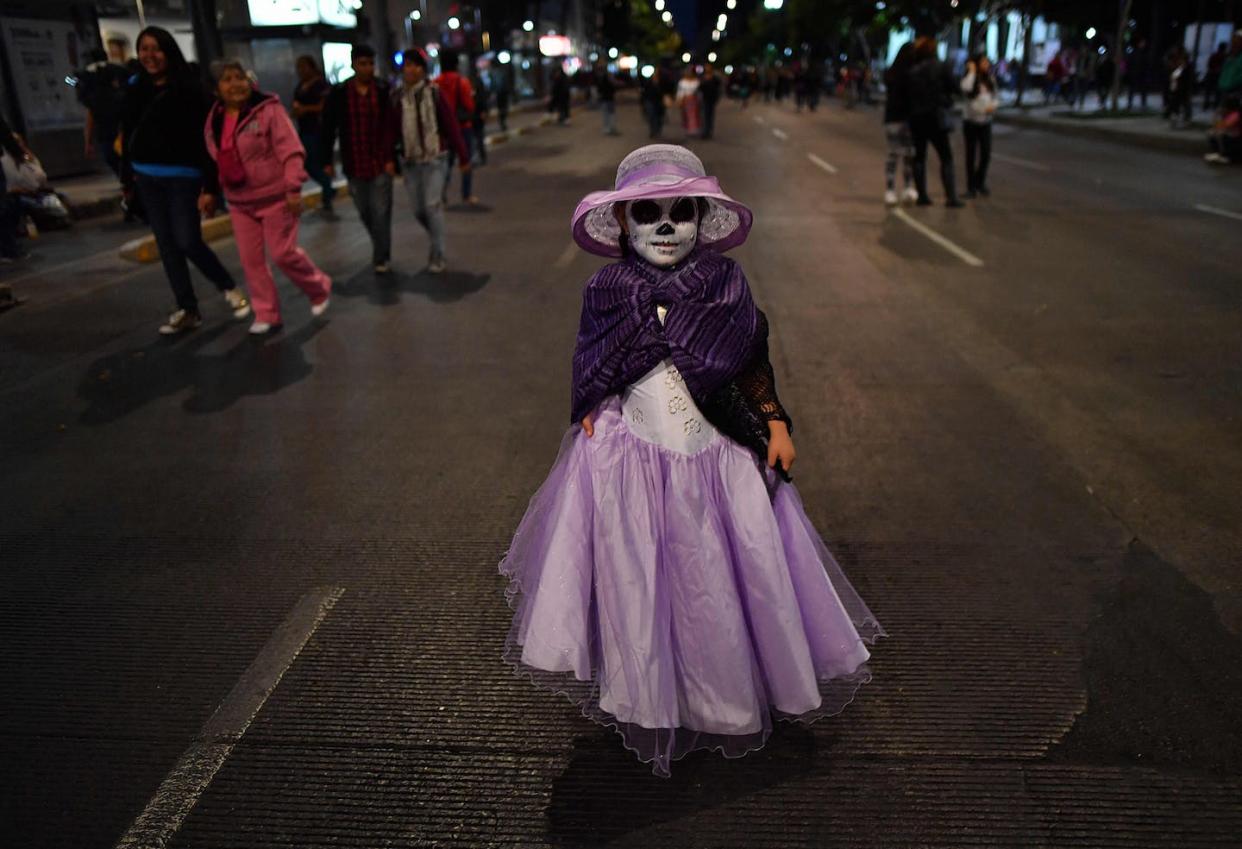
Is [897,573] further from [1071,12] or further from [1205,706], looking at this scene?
[1071,12]

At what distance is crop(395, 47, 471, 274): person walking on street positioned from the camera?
8766 mm

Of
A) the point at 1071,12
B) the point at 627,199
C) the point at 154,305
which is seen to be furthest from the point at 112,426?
the point at 1071,12

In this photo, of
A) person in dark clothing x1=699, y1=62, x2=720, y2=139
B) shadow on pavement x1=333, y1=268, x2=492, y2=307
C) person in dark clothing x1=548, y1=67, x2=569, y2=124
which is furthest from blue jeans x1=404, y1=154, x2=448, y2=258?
person in dark clothing x1=548, y1=67, x2=569, y2=124

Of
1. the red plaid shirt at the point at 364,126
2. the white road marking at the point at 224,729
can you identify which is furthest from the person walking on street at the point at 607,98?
the white road marking at the point at 224,729

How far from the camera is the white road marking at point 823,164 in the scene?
17062 millimetres

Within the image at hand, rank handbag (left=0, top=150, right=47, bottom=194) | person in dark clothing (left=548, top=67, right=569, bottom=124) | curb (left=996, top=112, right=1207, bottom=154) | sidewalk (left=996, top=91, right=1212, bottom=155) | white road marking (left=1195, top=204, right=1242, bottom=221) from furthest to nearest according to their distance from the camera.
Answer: person in dark clothing (left=548, top=67, right=569, bottom=124) < sidewalk (left=996, top=91, right=1212, bottom=155) < curb (left=996, top=112, right=1207, bottom=154) < white road marking (left=1195, top=204, right=1242, bottom=221) < handbag (left=0, top=150, right=47, bottom=194)

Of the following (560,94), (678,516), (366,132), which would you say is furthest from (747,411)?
(560,94)

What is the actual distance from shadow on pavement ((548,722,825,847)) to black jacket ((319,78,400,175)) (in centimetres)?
692

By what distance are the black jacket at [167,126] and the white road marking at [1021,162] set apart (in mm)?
14056

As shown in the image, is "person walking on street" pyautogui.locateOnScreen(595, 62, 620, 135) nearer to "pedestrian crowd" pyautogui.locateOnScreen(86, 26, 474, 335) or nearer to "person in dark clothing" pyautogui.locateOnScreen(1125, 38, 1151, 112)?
"person in dark clothing" pyautogui.locateOnScreen(1125, 38, 1151, 112)

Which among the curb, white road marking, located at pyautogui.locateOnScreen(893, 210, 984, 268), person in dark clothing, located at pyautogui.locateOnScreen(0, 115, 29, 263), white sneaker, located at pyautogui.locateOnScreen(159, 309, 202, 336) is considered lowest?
the curb

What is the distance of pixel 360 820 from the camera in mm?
2459

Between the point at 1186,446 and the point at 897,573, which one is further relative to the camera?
the point at 1186,446

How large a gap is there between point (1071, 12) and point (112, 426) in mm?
40467
